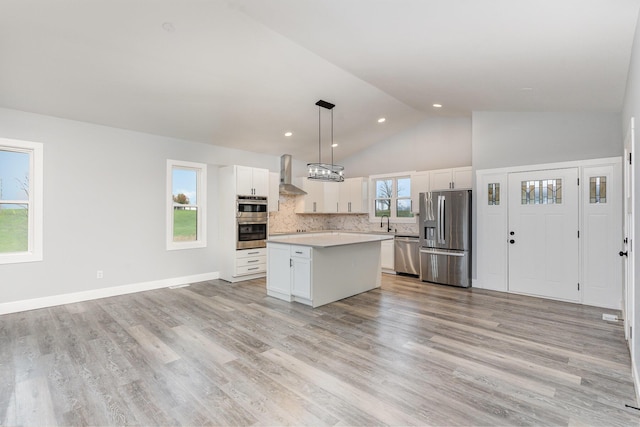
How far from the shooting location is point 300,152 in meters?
7.61

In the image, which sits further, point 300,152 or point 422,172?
point 300,152

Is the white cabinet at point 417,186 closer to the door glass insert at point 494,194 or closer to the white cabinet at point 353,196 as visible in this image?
the white cabinet at point 353,196

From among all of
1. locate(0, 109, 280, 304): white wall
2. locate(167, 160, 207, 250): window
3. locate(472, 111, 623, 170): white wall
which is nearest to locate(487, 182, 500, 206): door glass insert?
locate(472, 111, 623, 170): white wall

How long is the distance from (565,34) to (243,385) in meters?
3.83

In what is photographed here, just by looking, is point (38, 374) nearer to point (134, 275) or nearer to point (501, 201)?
point (134, 275)

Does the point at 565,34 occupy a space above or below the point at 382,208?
above

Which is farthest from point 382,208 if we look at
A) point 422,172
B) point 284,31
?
point 284,31

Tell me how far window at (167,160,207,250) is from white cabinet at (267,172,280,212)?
4.43 ft

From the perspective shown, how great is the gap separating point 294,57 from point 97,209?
379 centimetres

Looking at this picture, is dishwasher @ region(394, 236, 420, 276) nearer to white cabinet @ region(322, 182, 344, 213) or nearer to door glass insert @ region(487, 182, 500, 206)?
door glass insert @ region(487, 182, 500, 206)

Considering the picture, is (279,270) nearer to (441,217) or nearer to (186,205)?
(186,205)

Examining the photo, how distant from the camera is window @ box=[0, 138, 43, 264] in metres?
4.29

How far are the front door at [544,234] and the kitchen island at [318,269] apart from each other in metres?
2.29

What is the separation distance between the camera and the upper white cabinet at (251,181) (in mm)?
6082
